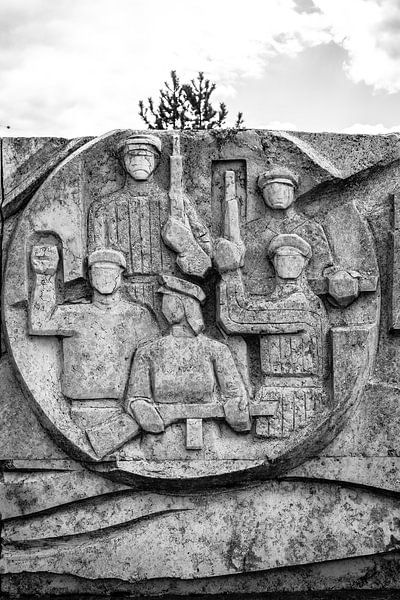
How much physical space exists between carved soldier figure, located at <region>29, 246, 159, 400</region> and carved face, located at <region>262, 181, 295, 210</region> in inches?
40.1

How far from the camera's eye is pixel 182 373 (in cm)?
466

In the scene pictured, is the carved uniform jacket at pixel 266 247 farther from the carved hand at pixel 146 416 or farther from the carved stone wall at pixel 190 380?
the carved hand at pixel 146 416

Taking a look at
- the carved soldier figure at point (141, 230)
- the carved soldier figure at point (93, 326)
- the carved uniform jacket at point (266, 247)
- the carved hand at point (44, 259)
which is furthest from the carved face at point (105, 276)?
the carved uniform jacket at point (266, 247)

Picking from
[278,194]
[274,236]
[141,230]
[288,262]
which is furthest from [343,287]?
[141,230]

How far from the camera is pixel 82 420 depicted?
463 centimetres

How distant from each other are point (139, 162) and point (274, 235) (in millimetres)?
987

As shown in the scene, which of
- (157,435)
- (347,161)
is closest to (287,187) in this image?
(347,161)

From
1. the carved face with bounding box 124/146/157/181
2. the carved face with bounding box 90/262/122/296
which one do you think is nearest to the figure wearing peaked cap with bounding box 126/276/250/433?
the carved face with bounding box 90/262/122/296

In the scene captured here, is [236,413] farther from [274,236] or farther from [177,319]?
[274,236]

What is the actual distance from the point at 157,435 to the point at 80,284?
109cm

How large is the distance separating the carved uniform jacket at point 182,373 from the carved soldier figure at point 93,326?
11 cm

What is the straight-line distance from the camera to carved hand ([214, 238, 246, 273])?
15.3ft

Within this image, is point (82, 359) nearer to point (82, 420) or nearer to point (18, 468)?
point (82, 420)

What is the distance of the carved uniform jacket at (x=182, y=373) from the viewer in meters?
4.65
